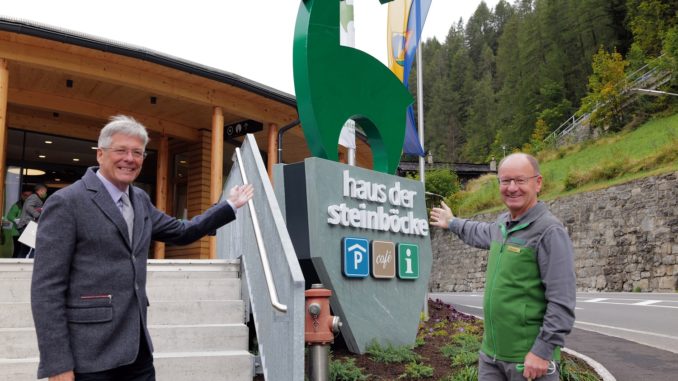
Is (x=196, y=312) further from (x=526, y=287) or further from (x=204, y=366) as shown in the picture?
(x=526, y=287)

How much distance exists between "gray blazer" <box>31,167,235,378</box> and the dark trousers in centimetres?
3

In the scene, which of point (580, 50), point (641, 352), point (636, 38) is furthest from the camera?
point (580, 50)

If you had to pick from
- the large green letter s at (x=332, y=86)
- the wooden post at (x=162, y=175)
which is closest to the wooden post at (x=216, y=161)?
the wooden post at (x=162, y=175)

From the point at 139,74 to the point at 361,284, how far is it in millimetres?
6699

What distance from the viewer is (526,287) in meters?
2.83

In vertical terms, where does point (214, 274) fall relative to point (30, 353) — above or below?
above

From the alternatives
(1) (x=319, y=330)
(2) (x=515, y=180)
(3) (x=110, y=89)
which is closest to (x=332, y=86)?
(1) (x=319, y=330)

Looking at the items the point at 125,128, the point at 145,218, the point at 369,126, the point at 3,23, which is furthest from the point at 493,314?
the point at 3,23

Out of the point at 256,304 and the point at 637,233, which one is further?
the point at 637,233

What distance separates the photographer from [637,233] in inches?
886

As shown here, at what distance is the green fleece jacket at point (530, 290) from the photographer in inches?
106

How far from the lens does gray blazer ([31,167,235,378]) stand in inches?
91.6

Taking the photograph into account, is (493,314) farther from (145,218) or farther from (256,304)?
(256,304)

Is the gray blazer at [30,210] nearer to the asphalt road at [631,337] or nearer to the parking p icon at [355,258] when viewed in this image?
A: the parking p icon at [355,258]
